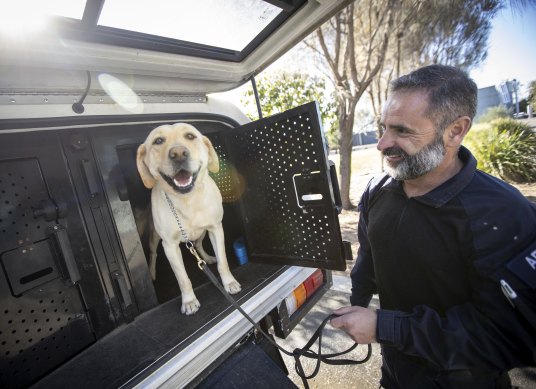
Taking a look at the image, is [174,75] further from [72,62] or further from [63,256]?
[63,256]

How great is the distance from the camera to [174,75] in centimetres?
176

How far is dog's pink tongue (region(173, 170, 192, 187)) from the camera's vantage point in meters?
1.62

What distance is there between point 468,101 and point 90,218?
89.5 inches

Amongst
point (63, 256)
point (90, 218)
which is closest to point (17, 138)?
point (90, 218)

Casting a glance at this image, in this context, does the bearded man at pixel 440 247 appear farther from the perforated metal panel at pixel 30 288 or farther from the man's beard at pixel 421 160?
the perforated metal panel at pixel 30 288

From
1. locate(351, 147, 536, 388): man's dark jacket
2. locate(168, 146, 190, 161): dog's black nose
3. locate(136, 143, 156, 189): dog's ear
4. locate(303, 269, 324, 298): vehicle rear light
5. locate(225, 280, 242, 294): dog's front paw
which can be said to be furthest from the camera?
locate(303, 269, 324, 298): vehicle rear light

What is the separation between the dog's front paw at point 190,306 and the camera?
1670 mm

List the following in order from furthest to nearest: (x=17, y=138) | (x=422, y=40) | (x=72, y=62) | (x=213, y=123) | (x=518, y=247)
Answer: (x=422, y=40) < (x=213, y=123) < (x=17, y=138) < (x=72, y=62) < (x=518, y=247)

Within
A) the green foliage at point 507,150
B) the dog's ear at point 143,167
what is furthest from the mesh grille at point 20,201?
the green foliage at point 507,150

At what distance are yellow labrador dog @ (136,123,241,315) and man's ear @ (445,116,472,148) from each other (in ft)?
4.51

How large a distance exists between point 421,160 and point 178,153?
1320 millimetres

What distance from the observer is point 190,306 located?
1.69 m

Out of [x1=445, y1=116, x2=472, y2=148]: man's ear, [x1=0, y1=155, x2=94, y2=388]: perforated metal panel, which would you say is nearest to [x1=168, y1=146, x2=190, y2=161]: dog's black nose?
[x1=0, y1=155, x2=94, y2=388]: perforated metal panel

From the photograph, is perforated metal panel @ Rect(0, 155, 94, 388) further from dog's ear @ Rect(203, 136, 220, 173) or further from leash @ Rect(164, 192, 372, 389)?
dog's ear @ Rect(203, 136, 220, 173)
